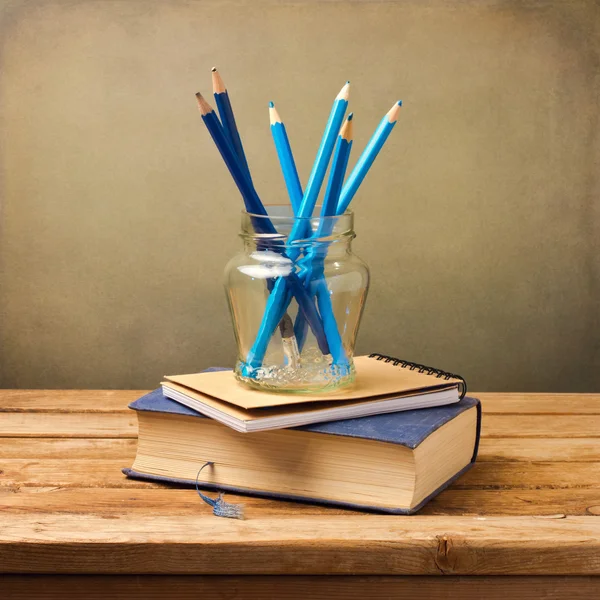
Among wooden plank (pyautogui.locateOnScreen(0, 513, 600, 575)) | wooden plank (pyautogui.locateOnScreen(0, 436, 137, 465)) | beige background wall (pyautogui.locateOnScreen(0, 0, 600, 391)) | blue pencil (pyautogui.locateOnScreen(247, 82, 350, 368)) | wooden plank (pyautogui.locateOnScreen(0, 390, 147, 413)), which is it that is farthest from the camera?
beige background wall (pyautogui.locateOnScreen(0, 0, 600, 391))

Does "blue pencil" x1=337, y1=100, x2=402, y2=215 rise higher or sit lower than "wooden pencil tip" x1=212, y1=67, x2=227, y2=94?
lower

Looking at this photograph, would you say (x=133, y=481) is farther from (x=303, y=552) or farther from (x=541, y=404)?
(x=541, y=404)

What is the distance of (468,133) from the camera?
4.05ft

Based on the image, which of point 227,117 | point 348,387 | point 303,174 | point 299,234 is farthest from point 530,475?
point 303,174

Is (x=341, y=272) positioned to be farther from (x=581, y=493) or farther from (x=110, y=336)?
(x=110, y=336)

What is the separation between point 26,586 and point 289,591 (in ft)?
0.63

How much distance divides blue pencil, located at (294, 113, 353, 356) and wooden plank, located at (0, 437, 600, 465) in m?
0.20

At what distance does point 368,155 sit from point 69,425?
44cm

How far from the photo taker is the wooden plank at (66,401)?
3.16 ft

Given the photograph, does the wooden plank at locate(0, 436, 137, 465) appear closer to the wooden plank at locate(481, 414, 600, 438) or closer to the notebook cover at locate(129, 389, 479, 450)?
the notebook cover at locate(129, 389, 479, 450)

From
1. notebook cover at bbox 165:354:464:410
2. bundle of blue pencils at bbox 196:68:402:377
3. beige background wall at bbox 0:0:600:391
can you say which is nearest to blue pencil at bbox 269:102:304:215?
bundle of blue pencils at bbox 196:68:402:377

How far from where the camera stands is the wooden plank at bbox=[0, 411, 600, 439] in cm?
88

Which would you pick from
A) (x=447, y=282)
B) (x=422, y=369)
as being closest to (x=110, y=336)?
(x=447, y=282)

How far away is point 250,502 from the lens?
2.26ft
